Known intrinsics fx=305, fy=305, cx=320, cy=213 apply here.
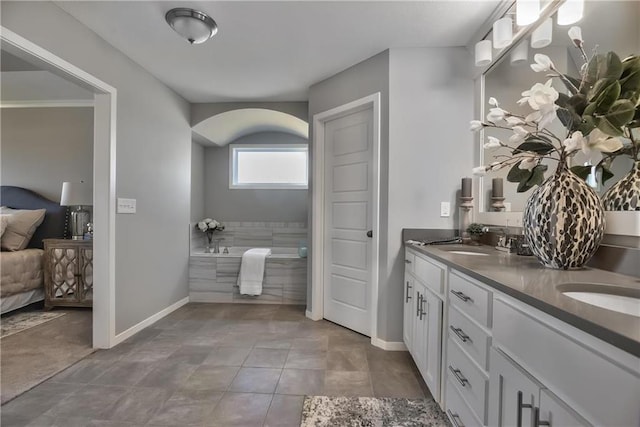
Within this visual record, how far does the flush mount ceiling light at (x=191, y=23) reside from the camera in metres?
1.97

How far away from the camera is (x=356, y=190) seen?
2.77 m

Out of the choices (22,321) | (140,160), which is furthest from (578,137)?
(22,321)

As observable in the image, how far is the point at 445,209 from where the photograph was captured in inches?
95.7

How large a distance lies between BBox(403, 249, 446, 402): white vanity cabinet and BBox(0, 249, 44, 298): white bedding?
368 centimetres

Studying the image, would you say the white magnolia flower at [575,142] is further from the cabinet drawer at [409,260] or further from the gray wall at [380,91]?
the gray wall at [380,91]

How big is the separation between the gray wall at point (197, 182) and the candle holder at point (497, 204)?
352cm

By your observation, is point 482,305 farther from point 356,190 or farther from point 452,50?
point 452,50

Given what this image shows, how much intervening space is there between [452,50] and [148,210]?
9.88 ft

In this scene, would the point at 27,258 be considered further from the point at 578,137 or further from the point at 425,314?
the point at 578,137

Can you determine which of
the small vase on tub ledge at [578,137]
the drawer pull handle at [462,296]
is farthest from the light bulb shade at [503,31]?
the drawer pull handle at [462,296]

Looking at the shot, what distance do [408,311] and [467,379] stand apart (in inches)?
39.3

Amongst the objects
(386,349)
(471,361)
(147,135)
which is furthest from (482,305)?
(147,135)

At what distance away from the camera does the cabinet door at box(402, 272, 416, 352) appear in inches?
84.4

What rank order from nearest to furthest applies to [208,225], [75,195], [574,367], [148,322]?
[574,367], [148,322], [75,195], [208,225]
